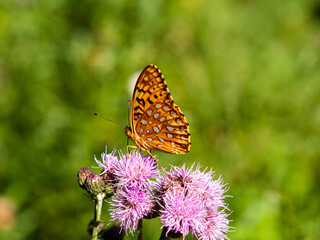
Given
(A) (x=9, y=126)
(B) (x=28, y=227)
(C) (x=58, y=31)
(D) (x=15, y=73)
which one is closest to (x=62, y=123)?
(A) (x=9, y=126)

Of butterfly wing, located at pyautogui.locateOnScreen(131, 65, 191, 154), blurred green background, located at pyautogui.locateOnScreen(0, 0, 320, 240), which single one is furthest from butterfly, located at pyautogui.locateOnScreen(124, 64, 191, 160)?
blurred green background, located at pyautogui.locateOnScreen(0, 0, 320, 240)

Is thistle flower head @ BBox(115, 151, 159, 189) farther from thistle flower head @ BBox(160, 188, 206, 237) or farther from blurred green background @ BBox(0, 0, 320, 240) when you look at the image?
blurred green background @ BBox(0, 0, 320, 240)

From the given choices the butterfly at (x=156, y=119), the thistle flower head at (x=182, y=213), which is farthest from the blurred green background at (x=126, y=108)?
the thistle flower head at (x=182, y=213)

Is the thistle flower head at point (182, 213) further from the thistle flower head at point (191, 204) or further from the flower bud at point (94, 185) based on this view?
the flower bud at point (94, 185)

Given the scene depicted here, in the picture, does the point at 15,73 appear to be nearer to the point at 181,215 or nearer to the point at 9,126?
the point at 9,126

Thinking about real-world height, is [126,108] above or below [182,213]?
above

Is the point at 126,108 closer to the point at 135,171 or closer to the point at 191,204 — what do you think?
the point at 135,171

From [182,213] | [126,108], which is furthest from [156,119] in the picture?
[126,108]
